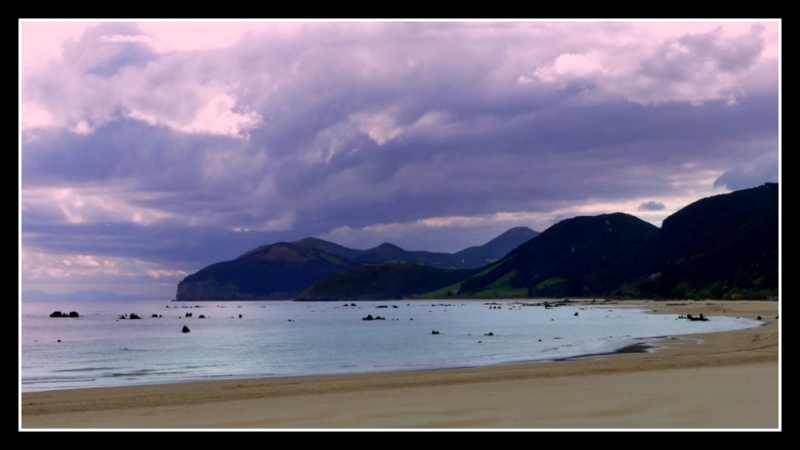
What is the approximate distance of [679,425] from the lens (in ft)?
52.6

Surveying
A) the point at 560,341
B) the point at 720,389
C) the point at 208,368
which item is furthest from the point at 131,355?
the point at 720,389

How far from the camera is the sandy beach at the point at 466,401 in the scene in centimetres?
1759

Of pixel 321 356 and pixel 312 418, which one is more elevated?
pixel 312 418

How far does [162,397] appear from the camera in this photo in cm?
2627

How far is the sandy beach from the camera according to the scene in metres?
17.6

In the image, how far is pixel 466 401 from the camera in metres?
21.8

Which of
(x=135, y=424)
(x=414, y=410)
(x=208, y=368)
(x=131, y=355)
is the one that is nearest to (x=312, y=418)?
(x=414, y=410)
